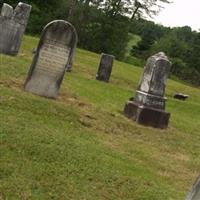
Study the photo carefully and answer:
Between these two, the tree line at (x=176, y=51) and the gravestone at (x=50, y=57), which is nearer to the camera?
the gravestone at (x=50, y=57)

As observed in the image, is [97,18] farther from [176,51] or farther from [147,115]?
[147,115]

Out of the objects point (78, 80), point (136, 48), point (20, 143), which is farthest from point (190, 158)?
point (136, 48)

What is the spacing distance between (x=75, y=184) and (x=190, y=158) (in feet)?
14.4

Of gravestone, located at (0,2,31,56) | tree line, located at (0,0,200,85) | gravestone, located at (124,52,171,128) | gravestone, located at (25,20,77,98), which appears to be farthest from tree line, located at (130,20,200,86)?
gravestone, located at (25,20,77,98)

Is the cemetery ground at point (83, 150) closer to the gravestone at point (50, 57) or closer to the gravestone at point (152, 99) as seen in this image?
the gravestone at point (152, 99)

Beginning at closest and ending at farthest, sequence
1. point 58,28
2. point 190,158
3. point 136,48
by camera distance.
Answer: point 190,158 < point 58,28 < point 136,48

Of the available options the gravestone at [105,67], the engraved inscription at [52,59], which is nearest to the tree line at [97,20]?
the gravestone at [105,67]

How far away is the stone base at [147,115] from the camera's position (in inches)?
501

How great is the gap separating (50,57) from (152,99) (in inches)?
114

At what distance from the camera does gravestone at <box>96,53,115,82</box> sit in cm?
1948

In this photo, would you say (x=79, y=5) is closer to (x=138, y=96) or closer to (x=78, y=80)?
(x=78, y=80)

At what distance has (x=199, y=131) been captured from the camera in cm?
1430

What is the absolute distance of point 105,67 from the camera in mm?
19594

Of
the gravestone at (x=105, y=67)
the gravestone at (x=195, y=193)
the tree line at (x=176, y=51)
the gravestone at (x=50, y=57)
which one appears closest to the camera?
the gravestone at (x=195, y=193)
